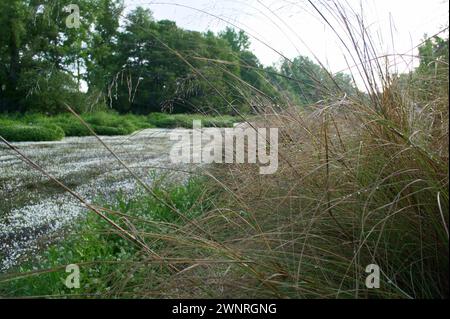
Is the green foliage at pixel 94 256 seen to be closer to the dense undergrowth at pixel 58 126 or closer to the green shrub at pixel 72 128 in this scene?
the dense undergrowth at pixel 58 126

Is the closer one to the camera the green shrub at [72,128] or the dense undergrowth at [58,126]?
the dense undergrowth at [58,126]

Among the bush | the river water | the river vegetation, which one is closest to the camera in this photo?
the river vegetation

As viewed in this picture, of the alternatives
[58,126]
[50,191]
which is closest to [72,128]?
[58,126]

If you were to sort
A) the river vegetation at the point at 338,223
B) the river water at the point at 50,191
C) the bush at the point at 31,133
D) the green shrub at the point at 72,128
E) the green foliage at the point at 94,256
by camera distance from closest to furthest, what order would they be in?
the river vegetation at the point at 338,223 < the green foliage at the point at 94,256 < the river water at the point at 50,191 < the bush at the point at 31,133 < the green shrub at the point at 72,128

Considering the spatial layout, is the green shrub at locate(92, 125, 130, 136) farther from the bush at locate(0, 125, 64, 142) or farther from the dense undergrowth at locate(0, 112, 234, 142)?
the bush at locate(0, 125, 64, 142)

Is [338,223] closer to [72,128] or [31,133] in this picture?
[31,133]

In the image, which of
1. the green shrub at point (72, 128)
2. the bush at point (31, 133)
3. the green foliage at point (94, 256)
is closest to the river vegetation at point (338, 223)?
the green foliage at point (94, 256)

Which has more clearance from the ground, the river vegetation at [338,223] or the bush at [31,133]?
the bush at [31,133]

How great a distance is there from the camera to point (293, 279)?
0.95 m

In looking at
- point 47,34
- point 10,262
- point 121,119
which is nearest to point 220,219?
point 10,262

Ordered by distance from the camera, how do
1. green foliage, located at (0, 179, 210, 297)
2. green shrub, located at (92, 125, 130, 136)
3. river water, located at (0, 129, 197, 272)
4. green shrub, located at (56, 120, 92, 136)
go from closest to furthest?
1. green foliage, located at (0, 179, 210, 297)
2. river water, located at (0, 129, 197, 272)
3. green shrub, located at (92, 125, 130, 136)
4. green shrub, located at (56, 120, 92, 136)

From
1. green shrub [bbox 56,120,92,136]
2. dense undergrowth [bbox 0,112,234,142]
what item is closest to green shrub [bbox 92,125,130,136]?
dense undergrowth [bbox 0,112,234,142]

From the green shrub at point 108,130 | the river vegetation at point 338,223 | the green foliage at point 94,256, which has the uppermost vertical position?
the green shrub at point 108,130

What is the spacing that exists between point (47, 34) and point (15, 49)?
4.11 feet
